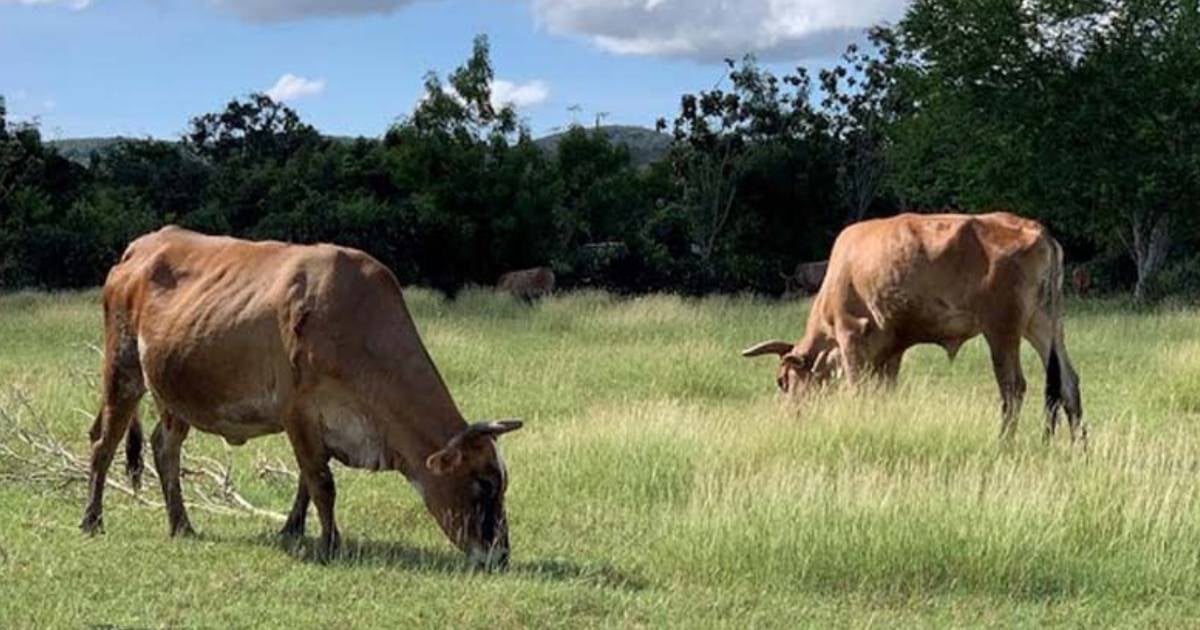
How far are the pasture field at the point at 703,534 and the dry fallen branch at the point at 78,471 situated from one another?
7 centimetres

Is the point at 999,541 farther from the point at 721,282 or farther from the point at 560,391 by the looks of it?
the point at 721,282

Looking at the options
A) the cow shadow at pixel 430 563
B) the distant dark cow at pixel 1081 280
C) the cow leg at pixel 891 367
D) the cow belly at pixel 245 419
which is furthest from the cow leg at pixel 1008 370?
the distant dark cow at pixel 1081 280

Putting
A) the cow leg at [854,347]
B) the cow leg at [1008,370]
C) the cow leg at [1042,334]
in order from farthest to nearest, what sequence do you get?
the cow leg at [854,347] → the cow leg at [1042,334] → the cow leg at [1008,370]

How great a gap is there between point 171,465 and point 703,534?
3.07 metres

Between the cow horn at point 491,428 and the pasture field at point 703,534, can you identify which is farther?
the cow horn at point 491,428

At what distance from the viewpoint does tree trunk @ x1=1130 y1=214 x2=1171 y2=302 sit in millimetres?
33500

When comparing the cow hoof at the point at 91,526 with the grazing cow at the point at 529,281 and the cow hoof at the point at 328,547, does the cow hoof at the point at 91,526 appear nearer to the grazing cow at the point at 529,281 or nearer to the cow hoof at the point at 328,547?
the cow hoof at the point at 328,547

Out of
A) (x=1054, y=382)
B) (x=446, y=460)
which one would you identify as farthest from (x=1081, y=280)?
(x=446, y=460)

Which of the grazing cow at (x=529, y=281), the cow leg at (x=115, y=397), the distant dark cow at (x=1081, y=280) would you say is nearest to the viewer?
the cow leg at (x=115, y=397)

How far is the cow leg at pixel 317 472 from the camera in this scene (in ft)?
24.5

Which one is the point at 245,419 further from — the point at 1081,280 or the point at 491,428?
the point at 1081,280

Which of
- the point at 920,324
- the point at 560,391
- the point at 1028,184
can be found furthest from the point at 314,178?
the point at 920,324

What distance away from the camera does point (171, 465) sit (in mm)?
8359

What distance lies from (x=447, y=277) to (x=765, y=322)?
1330cm
